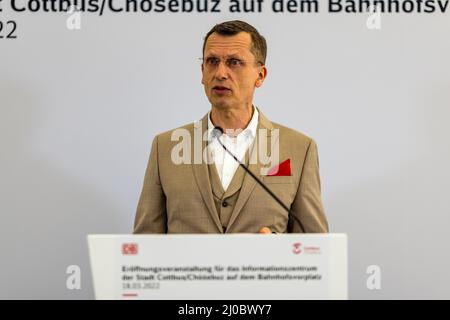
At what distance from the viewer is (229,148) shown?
136 inches

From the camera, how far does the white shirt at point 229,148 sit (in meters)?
3.37

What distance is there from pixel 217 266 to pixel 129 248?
0.98ft

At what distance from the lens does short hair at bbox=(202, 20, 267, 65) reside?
3.48 m

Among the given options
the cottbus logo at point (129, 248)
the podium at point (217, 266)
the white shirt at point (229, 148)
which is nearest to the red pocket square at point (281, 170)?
the white shirt at point (229, 148)

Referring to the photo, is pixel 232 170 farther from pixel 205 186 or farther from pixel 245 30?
pixel 245 30

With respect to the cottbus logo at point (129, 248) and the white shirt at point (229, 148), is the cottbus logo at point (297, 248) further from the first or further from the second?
the white shirt at point (229, 148)

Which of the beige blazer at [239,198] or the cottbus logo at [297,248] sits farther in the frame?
the beige blazer at [239,198]

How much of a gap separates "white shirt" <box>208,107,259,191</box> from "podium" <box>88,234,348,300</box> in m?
0.98

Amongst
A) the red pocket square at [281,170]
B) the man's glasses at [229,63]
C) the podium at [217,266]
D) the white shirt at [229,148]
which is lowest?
the podium at [217,266]

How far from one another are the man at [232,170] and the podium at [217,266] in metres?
0.83

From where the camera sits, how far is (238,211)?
3.21 metres

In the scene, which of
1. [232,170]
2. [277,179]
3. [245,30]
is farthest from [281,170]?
[245,30]
